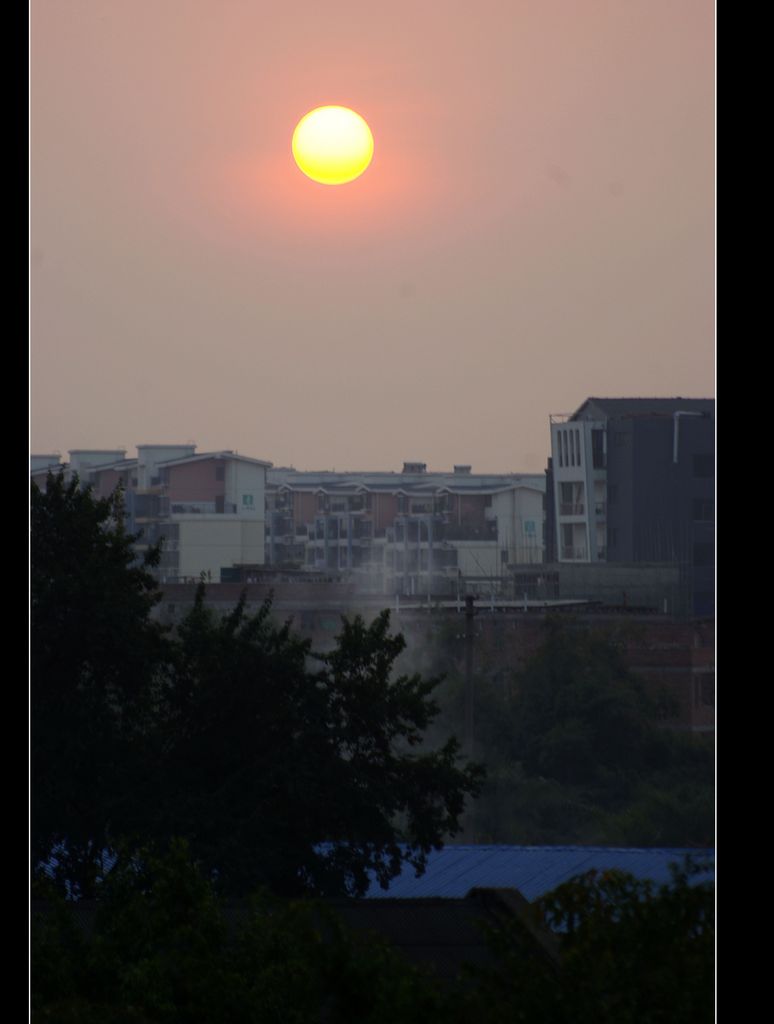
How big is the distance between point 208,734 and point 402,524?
12.7 meters

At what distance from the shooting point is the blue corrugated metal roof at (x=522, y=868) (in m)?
6.11

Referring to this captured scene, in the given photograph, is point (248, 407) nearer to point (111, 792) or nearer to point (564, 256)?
point (564, 256)

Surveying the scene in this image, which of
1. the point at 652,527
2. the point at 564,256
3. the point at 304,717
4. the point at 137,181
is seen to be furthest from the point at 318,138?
the point at 652,527

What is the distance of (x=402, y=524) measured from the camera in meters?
18.3

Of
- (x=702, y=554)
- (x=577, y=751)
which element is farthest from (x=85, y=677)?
(x=702, y=554)

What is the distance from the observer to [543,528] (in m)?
18.9

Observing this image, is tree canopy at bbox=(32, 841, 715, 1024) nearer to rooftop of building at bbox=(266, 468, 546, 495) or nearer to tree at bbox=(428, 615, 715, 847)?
tree at bbox=(428, 615, 715, 847)

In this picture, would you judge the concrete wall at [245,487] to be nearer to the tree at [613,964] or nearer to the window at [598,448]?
the window at [598,448]

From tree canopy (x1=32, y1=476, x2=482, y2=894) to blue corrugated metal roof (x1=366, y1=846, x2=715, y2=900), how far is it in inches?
22.8

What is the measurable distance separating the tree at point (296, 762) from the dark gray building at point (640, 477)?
1053 centimetres

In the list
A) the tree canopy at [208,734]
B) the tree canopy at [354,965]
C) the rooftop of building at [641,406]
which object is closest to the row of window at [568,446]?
the rooftop of building at [641,406]

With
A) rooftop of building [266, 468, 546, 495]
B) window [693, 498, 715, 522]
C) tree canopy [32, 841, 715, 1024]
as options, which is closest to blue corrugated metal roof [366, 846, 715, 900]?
tree canopy [32, 841, 715, 1024]

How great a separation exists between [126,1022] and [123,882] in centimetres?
38

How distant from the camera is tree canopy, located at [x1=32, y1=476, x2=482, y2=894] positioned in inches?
211
